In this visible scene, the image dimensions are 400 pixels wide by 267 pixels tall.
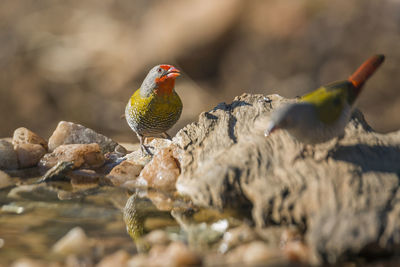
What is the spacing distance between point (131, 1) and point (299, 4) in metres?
4.04

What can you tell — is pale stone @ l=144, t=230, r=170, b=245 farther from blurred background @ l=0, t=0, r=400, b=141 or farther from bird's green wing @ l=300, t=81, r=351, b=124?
blurred background @ l=0, t=0, r=400, b=141

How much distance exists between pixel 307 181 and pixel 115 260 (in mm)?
1070

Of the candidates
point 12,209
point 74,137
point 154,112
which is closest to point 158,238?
point 12,209

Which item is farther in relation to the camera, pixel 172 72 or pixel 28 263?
pixel 172 72

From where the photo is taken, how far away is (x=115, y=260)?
2305mm

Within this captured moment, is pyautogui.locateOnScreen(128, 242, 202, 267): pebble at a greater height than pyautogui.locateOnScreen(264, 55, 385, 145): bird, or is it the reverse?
pyautogui.locateOnScreen(264, 55, 385, 145): bird

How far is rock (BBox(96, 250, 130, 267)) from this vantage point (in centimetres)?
228

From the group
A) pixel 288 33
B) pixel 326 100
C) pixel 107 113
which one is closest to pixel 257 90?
pixel 288 33

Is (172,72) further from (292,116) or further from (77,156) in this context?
(292,116)

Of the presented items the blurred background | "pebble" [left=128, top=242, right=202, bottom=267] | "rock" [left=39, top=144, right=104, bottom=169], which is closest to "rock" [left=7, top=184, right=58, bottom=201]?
"rock" [left=39, top=144, right=104, bottom=169]

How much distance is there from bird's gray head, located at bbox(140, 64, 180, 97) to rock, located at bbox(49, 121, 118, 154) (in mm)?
737

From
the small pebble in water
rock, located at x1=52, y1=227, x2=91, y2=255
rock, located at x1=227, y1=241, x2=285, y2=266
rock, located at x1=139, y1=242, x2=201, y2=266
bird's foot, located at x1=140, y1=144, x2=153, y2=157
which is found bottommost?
rock, located at x1=227, y1=241, x2=285, y2=266

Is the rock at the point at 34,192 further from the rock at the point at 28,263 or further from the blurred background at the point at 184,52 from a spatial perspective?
the blurred background at the point at 184,52

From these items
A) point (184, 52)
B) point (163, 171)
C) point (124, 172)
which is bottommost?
point (163, 171)
